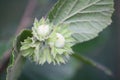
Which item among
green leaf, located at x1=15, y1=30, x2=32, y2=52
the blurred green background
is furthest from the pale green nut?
the blurred green background

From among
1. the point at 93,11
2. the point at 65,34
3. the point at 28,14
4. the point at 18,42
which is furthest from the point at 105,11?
the point at 28,14

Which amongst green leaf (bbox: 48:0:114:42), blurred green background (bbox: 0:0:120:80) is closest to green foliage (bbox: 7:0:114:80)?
green leaf (bbox: 48:0:114:42)

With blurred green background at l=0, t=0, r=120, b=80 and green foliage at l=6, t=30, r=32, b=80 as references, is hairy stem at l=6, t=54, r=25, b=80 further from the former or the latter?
blurred green background at l=0, t=0, r=120, b=80

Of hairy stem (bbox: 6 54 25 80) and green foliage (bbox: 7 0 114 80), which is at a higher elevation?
green foliage (bbox: 7 0 114 80)

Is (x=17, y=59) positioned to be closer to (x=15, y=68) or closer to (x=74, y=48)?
(x=15, y=68)

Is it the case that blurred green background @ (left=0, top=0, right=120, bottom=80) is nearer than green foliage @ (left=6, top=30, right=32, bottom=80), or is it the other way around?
green foliage @ (left=6, top=30, right=32, bottom=80)

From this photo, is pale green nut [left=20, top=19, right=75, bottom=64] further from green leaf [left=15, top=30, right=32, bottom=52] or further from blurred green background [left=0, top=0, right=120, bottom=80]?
blurred green background [left=0, top=0, right=120, bottom=80]
